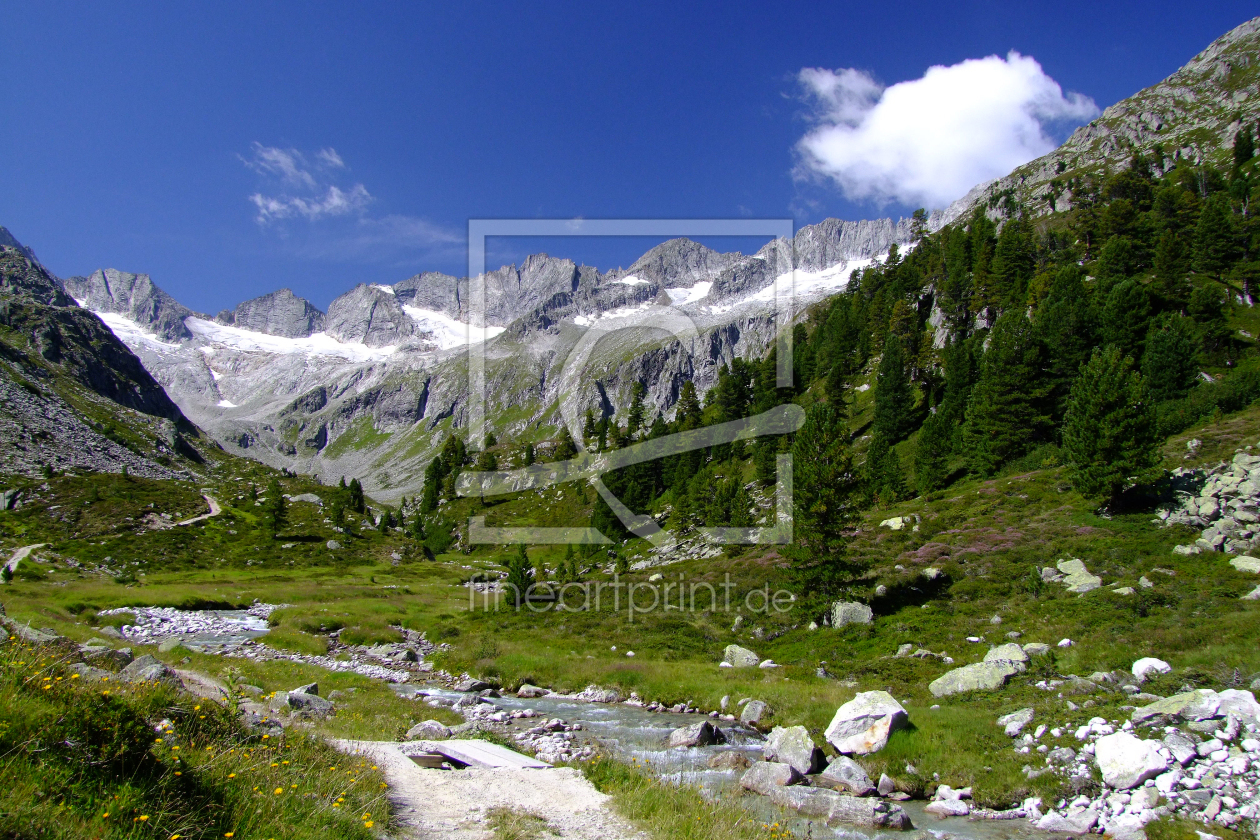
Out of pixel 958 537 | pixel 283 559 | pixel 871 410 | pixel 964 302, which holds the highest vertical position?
pixel 964 302

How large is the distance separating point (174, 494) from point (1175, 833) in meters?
122

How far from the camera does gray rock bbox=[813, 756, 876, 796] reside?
14.8 meters

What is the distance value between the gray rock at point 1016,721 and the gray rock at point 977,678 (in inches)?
161

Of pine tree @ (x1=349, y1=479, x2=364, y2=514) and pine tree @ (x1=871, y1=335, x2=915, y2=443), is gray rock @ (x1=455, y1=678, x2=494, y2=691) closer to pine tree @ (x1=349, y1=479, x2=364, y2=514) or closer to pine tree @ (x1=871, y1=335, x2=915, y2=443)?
pine tree @ (x1=871, y1=335, x2=915, y2=443)

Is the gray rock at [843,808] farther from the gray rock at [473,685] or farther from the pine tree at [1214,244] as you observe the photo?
the pine tree at [1214,244]

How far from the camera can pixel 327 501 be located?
118625 millimetres

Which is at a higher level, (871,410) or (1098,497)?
(871,410)

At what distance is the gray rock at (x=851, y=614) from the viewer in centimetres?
3181

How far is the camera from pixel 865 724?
56.6 ft

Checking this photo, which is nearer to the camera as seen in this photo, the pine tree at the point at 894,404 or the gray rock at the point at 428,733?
the gray rock at the point at 428,733

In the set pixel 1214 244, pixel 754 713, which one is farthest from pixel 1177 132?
pixel 754 713

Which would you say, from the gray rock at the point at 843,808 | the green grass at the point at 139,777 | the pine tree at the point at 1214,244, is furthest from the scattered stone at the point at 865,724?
the pine tree at the point at 1214,244

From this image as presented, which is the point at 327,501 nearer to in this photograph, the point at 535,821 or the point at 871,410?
the point at 871,410

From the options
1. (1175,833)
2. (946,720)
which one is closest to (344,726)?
(946,720)
